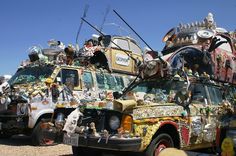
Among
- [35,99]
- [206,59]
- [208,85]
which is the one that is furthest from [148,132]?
[206,59]

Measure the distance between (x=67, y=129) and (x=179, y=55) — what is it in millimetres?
5853

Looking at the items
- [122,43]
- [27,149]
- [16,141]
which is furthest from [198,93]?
[122,43]

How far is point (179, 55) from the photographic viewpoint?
39.5ft

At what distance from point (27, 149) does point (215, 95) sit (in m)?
4.44

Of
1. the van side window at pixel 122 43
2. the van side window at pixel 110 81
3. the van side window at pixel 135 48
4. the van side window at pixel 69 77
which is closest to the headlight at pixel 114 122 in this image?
the van side window at pixel 69 77

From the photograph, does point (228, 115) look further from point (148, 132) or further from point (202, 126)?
point (202, 126)

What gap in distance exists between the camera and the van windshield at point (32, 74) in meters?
10.7

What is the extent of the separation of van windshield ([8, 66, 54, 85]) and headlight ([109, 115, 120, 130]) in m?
4.24

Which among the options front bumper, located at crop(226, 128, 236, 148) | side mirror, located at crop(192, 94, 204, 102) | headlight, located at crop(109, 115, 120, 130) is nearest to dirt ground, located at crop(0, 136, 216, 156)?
headlight, located at crop(109, 115, 120, 130)

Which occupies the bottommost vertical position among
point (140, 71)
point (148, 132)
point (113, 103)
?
point (148, 132)

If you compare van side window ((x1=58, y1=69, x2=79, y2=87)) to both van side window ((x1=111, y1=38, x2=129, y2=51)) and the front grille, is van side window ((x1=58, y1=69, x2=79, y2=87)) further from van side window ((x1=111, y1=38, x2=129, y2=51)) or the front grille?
the front grille

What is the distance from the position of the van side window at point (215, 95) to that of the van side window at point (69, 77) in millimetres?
3654

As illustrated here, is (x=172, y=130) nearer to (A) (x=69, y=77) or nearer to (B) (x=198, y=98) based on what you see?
(B) (x=198, y=98)

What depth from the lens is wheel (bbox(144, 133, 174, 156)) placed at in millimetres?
6602
